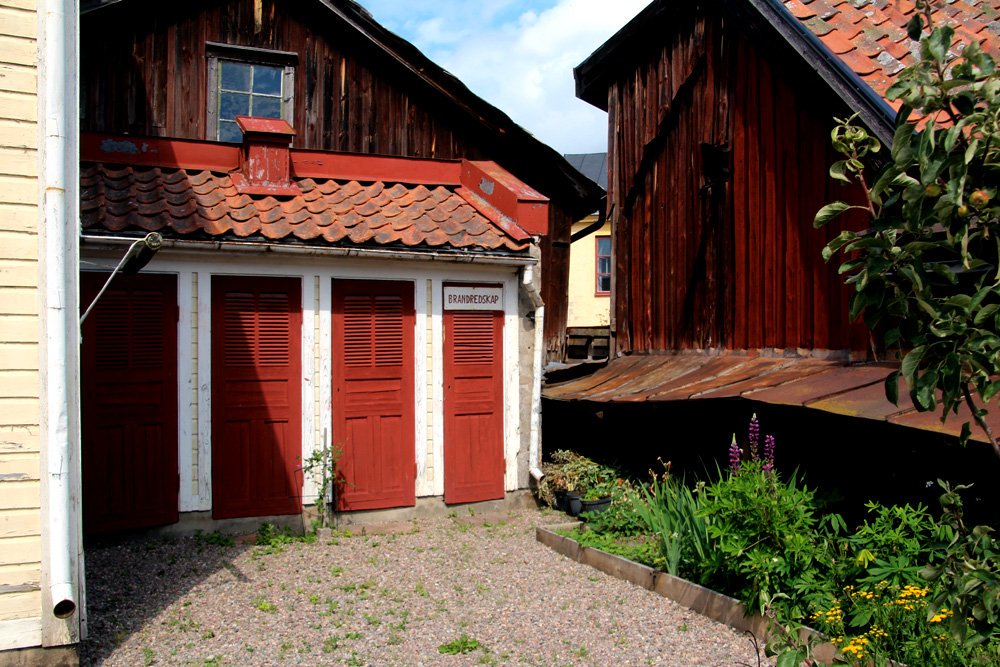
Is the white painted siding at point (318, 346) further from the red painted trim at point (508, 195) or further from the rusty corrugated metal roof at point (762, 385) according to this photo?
the rusty corrugated metal roof at point (762, 385)

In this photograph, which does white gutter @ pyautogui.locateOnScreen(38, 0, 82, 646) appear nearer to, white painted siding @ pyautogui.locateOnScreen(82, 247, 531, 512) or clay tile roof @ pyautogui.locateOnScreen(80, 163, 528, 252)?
clay tile roof @ pyautogui.locateOnScreen(80, 163, 528, 252)

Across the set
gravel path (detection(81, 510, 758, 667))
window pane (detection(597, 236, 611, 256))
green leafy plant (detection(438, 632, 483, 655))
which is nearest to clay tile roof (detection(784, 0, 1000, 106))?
gravel path (detection(81, 510, 758, 667))

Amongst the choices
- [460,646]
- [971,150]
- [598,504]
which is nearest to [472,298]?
[598,504]

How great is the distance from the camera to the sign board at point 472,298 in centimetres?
886

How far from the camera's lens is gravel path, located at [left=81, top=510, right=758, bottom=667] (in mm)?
5062

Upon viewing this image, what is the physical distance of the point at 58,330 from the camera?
477 cm

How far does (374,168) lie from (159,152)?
238cm

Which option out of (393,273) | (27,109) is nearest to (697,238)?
(393,273)

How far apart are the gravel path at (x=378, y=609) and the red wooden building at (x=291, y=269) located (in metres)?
0.95

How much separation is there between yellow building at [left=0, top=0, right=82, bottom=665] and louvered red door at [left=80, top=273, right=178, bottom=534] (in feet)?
9.01

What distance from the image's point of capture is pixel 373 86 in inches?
406

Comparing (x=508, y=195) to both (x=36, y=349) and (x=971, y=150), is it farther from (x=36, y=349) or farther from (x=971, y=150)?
(x=971, y=150)

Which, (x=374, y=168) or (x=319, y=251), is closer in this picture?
(x=319, y=251)

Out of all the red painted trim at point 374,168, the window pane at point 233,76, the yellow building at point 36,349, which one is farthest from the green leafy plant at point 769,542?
the window pane at point 233,76
